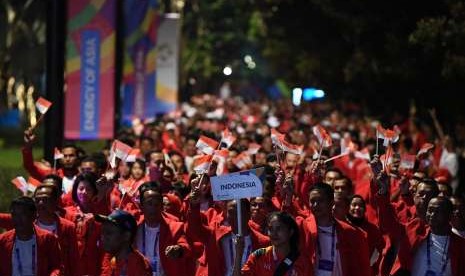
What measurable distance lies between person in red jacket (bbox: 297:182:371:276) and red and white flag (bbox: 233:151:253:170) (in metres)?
4.88

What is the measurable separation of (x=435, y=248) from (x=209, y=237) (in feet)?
5.87

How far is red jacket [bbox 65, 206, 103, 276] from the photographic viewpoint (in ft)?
31.2

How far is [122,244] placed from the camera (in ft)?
26.0

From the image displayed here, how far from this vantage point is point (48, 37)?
16.5 meters

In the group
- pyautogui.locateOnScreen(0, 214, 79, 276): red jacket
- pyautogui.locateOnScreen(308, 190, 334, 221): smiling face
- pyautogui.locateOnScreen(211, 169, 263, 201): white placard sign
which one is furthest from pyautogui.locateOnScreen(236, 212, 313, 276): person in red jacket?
pyautogui.locateOnScreen(0, 214, 79, 276): red jacket

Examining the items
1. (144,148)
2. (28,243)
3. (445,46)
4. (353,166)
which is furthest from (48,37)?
(28,243)

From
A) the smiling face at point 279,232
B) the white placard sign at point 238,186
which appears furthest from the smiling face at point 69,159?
the smiling face at point 279,232

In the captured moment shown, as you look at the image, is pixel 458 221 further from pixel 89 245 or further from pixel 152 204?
pixel 89 245

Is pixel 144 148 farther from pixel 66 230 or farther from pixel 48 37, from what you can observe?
pixel 66 230

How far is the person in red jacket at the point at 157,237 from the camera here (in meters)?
9.48

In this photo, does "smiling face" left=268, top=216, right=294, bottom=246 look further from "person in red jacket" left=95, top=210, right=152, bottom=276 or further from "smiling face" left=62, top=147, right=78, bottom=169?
"smiling face" left=62, top=147, right=78, bottom=169

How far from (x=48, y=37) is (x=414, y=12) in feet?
28.0

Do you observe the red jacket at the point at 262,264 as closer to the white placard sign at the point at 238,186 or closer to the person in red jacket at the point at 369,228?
the white placard sign at the point at 238,186

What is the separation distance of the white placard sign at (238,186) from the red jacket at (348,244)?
76 cm
